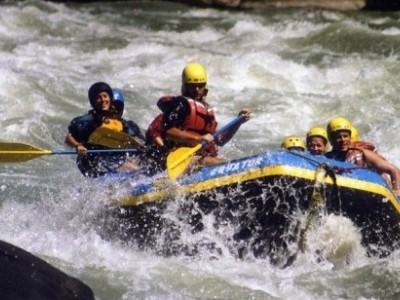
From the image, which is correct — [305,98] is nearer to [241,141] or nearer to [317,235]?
[241,141]

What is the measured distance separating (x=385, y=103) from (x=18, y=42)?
495cm

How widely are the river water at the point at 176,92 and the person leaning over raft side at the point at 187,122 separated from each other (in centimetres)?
53

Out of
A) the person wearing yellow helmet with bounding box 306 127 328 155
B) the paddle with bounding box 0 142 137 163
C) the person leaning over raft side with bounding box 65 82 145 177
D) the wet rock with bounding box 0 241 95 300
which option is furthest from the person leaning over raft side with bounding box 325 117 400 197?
the wet rock with bounding box 0 241 95 300

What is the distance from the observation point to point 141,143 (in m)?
6.74

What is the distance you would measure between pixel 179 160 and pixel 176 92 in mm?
5027

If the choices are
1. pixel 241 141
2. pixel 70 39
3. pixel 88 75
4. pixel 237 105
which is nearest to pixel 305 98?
pixel 237 105

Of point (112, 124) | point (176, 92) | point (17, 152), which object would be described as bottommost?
point (176, 92)

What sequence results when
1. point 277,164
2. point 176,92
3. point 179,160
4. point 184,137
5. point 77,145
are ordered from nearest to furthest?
point 277,164
point 179,160
point 184,137
point 77,145
point 176,92

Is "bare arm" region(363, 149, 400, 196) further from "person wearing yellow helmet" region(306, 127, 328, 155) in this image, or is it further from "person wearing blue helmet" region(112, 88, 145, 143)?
"person wearing blue helmet" region(112, 88, 145, 143)

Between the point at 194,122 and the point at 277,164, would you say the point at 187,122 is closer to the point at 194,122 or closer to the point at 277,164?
the point at 194,122

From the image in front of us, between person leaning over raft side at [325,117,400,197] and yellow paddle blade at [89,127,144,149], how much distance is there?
1.39 metres

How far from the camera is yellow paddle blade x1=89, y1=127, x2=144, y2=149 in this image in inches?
264

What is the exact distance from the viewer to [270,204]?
5.61 meters

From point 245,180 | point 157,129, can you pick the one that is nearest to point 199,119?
point 157,129
